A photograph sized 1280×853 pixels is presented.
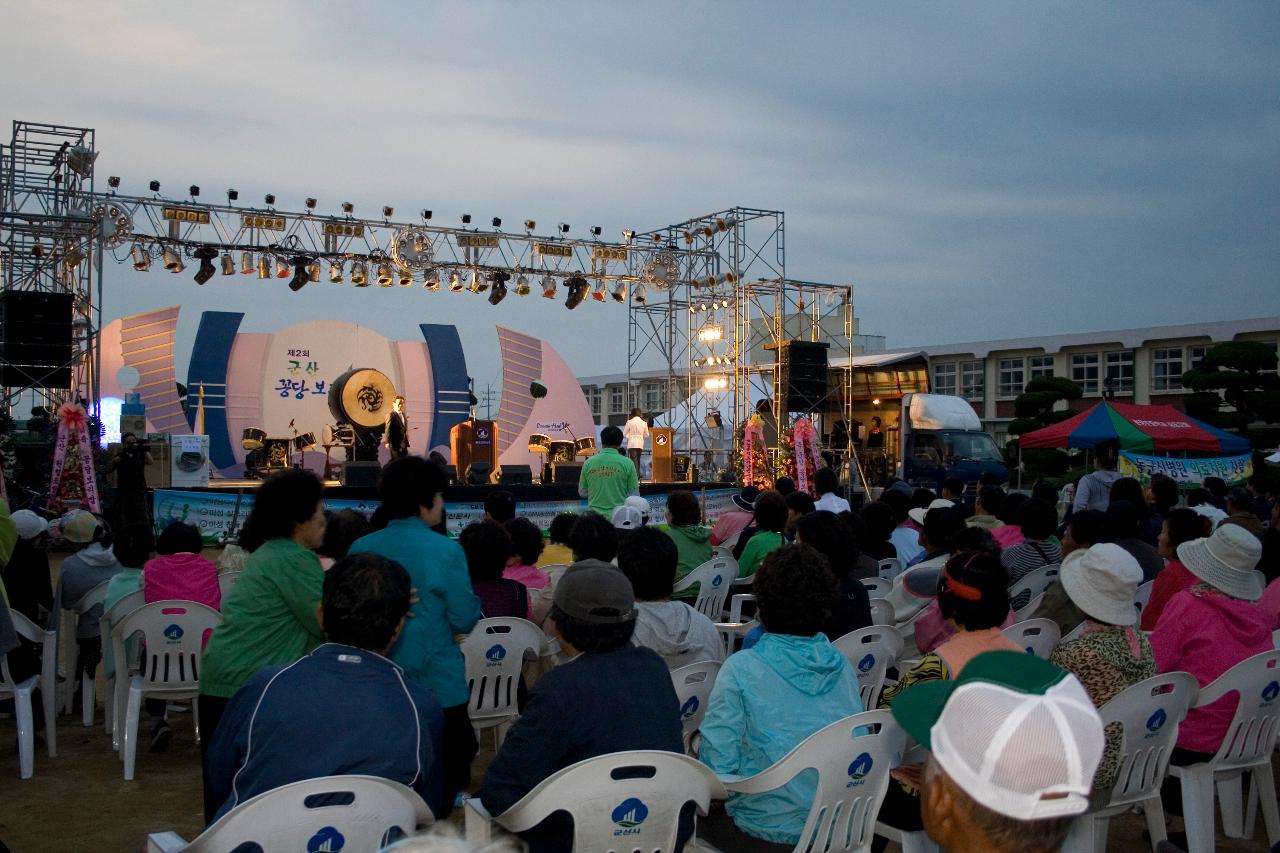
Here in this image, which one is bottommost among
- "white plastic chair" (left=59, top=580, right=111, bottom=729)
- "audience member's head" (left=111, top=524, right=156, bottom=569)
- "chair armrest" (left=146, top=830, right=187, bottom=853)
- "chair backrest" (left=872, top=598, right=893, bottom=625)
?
"white plastic chair" (left=59, top=580, right=111, bottom=729)

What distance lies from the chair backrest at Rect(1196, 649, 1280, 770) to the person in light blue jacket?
1.36 metres

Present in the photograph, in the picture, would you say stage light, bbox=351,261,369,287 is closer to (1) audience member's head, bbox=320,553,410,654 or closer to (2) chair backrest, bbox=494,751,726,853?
(1) audience member's head, bbox=320,553,410,654

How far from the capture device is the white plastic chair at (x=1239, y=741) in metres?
3.34

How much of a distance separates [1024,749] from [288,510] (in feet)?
7.88

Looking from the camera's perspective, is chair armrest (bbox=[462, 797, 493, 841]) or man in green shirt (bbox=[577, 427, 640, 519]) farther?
man in green shirt (bbox=[577, 427, 640, 519])

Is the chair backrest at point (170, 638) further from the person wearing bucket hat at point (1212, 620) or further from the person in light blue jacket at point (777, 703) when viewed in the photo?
the person wearing bucket hat at point (1212, 620)

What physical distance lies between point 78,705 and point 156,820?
2.22 metres

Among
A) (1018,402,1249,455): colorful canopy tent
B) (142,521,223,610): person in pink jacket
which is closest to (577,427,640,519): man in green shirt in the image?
(142,521,223,610): person in pink jacket

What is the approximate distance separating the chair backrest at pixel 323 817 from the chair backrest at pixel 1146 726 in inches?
76.6

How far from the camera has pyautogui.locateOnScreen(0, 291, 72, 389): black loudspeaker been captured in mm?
13133

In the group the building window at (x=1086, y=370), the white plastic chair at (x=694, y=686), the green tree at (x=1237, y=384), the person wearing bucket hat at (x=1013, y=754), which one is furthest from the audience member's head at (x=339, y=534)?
the building window at (x=1086, y=370)

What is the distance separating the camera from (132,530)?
5.14 metres

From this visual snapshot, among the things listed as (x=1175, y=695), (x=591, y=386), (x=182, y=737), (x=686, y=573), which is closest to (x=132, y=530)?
(x=182, y=737)

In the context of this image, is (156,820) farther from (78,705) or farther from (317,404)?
(317,404)
